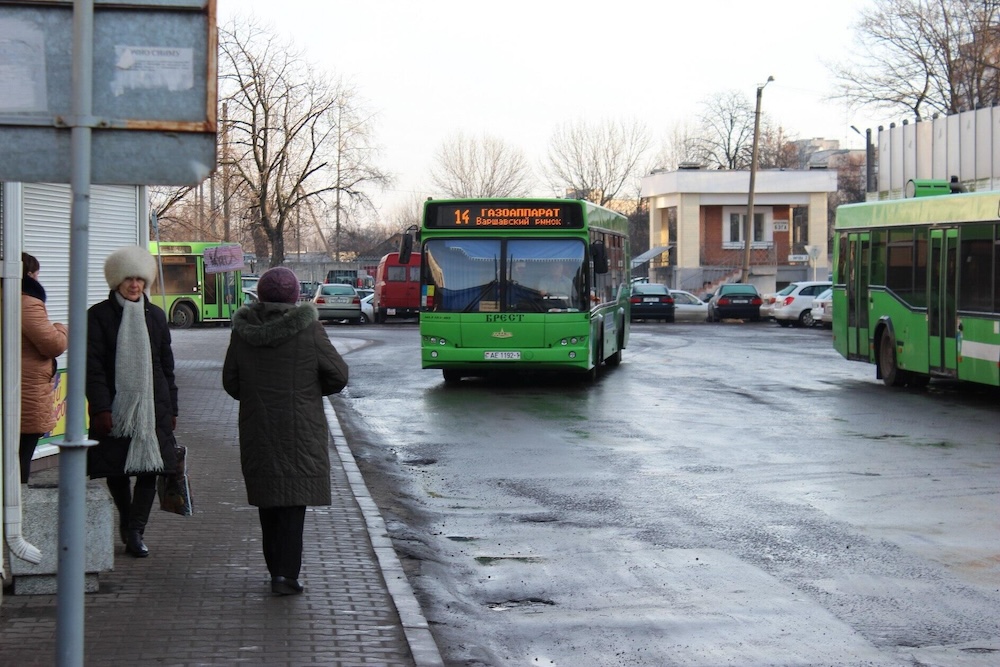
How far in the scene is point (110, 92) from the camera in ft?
11.7

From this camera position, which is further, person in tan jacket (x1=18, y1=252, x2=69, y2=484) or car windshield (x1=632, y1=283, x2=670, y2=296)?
car windshield (x1=632, y1=283, x2=670, y2=296)

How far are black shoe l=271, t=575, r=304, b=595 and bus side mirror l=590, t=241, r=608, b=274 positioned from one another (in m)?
13.6

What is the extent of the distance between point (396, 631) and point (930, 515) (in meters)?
4.91

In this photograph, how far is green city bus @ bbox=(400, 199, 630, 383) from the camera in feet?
64.3

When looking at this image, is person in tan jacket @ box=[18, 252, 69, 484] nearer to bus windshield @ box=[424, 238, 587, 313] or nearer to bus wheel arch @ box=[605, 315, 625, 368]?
bus windshield @ box=[424, 238, 587, 313]

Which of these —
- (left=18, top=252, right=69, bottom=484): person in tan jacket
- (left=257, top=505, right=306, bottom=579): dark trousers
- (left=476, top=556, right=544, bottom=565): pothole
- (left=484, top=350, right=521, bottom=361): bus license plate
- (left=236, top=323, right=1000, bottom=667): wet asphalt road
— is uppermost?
(left=18, top=252, right=69, bottom=484): person in tan jacket

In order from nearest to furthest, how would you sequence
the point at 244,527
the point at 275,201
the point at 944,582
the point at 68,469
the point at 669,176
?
the point at 68,469 < the point at 944,582 < the point at 244,527 < the point at 275,201 < the point at 669,176

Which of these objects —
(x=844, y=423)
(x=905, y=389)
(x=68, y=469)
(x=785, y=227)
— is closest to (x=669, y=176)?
(x=785, y=227)

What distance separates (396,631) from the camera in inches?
237

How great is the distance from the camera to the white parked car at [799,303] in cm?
4456

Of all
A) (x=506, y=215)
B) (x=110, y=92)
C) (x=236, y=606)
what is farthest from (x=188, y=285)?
(x=110, y=92)

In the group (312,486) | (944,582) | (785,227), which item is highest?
(785,227)

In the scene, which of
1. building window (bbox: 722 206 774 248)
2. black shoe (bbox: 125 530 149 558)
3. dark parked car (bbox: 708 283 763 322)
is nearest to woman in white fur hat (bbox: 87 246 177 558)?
black shoe (bbox: 125 530 149 558)

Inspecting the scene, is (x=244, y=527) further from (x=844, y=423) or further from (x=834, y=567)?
(x=844, y=423)
